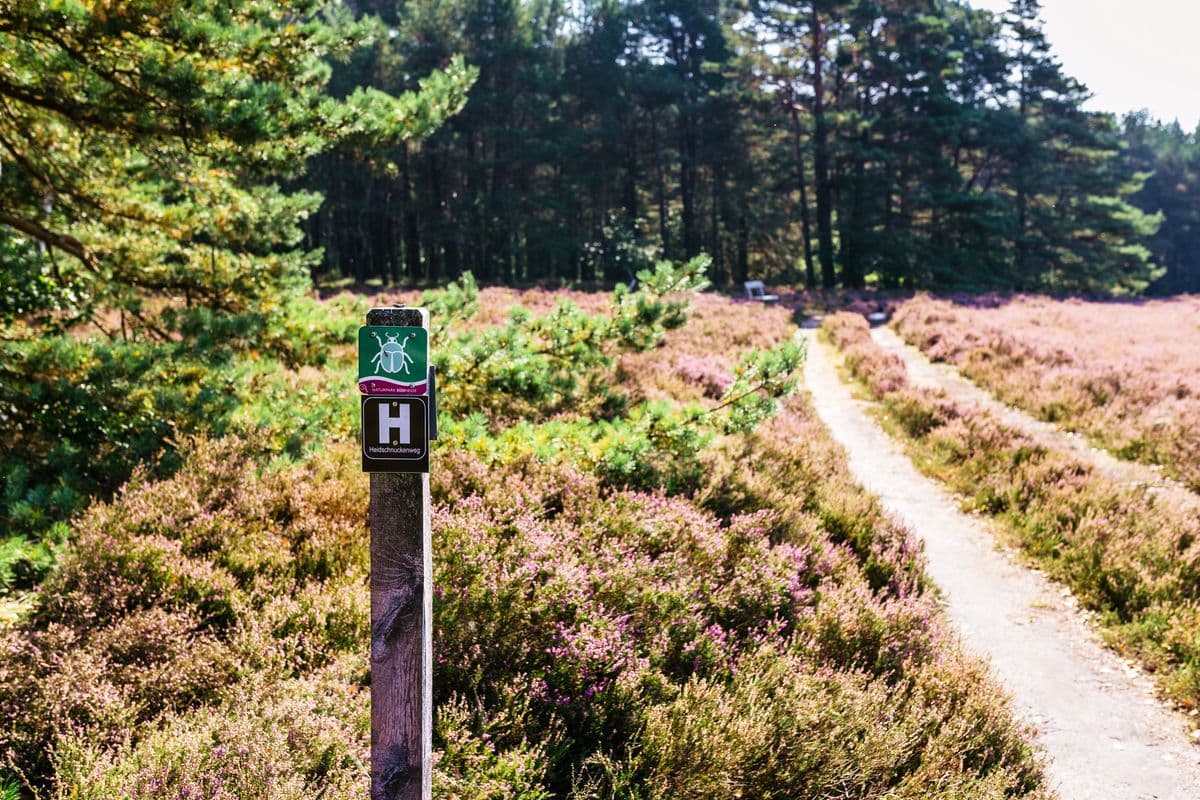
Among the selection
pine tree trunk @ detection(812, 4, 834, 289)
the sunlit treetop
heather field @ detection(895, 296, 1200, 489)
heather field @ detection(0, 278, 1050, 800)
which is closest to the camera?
heather field @ detection(0, 278, 1050, 800)

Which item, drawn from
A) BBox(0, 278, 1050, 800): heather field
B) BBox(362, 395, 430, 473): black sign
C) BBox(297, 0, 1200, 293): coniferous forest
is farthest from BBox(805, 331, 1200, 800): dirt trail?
BBox(297, 0, 1200, 293): coniferous forest

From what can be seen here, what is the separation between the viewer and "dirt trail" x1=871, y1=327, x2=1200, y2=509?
26.9 feet

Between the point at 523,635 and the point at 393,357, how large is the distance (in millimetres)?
2104

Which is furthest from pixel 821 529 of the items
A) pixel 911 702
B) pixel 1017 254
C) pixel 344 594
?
pixel 1017 254

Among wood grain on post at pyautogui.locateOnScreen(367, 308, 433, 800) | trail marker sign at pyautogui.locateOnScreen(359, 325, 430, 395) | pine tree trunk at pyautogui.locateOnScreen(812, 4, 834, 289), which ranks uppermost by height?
pine tree trunk at pyautogui.locateOnScreen(812, 4, 834, 289)

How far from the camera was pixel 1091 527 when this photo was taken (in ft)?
22.2

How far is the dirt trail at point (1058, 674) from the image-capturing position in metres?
4.10

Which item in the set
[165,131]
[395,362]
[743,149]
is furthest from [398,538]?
[743,149]

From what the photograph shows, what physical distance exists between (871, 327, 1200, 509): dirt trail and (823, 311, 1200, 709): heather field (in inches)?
10.4

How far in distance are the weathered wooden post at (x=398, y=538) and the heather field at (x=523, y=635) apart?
0.77m

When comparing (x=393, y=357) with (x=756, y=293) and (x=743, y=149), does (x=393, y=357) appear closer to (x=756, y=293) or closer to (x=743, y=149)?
(x=756, y=293)

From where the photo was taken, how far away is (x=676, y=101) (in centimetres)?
4162

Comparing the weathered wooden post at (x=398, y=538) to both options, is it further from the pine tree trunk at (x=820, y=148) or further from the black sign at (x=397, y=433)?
the pine tree trunk at (x=820, y=148)

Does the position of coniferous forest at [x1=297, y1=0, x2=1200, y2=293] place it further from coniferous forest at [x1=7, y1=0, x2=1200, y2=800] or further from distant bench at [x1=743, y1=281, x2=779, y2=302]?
coniferous forest at [x1=7, y1=0, x2=1200, y2=800]
